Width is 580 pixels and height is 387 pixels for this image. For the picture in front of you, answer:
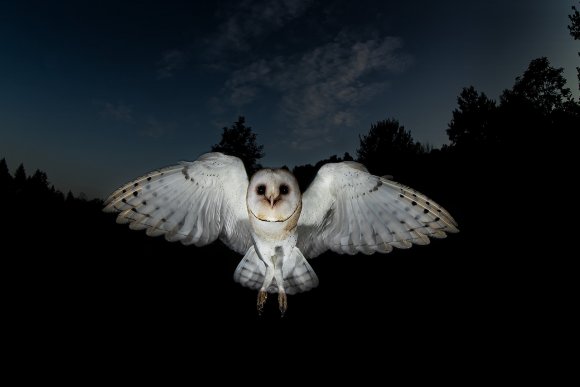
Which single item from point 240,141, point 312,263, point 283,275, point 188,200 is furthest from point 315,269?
point 240,141

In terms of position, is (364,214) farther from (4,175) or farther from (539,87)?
(539,87)

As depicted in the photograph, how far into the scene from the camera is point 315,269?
5.88m

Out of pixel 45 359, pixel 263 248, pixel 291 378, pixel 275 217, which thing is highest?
pixel 275 217

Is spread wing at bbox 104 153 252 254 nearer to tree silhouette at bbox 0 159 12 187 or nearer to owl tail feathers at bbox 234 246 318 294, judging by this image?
owl tail feathers at bbox 234 246 318 294

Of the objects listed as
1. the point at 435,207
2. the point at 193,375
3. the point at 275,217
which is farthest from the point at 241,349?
the point at 435,207

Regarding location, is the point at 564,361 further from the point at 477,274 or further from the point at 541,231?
the point at 541,231

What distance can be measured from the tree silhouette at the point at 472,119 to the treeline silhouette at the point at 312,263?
2805 centimetres

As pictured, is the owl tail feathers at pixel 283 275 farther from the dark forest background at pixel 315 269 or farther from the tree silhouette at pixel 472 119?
the tree silhouette at pixel 472 119

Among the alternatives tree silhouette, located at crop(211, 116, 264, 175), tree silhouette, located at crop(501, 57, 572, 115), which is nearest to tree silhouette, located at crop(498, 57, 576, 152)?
tree silhouette, located at crop(501, 57, 572, 115)

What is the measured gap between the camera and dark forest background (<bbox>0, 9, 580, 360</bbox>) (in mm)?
4766

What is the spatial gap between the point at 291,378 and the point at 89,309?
403cm

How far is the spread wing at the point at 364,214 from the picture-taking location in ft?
8.71

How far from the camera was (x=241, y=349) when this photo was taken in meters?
4.94

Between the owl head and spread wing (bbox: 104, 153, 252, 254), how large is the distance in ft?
1.70
